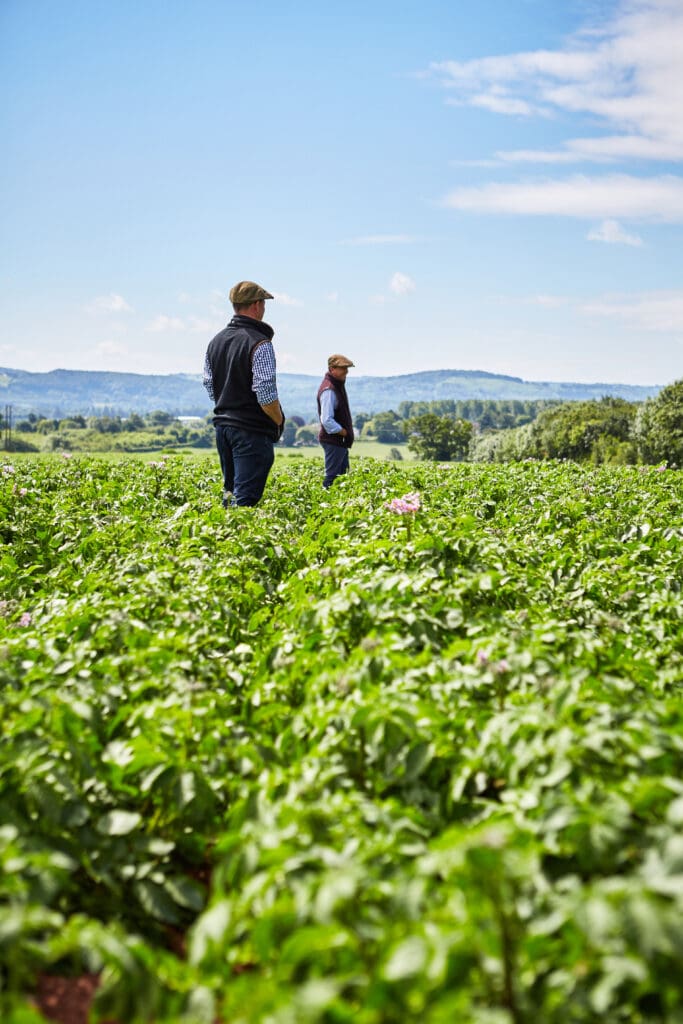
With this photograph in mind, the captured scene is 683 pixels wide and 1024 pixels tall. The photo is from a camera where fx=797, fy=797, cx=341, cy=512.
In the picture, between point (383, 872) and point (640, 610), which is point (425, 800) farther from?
point (640, 610)

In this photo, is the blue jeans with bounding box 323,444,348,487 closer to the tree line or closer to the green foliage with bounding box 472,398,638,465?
the tree line

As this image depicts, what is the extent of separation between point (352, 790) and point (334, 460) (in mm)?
8545

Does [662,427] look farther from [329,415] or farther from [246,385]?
[246,385]

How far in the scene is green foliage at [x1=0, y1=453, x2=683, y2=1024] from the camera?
1.83 metres

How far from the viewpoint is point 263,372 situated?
24.9 ft

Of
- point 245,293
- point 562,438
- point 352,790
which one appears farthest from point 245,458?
point 562,438

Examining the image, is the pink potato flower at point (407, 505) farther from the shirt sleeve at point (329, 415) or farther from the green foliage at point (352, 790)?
the shirt sleeve at point (329, 415)

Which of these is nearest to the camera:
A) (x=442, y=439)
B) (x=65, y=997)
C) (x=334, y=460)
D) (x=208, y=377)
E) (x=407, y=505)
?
(x=65, y=997)

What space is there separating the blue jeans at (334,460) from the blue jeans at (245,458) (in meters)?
2.75

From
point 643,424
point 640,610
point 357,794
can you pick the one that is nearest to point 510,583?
point 640,610

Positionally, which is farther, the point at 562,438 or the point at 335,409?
the point at 562,438

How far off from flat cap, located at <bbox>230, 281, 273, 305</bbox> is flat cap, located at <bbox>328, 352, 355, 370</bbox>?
9.39 ft

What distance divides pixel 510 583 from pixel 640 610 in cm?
87

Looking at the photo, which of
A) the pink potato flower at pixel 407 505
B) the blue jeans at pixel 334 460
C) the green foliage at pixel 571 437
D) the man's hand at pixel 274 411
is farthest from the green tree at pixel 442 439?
the pink potato flower at pixel 407 505
